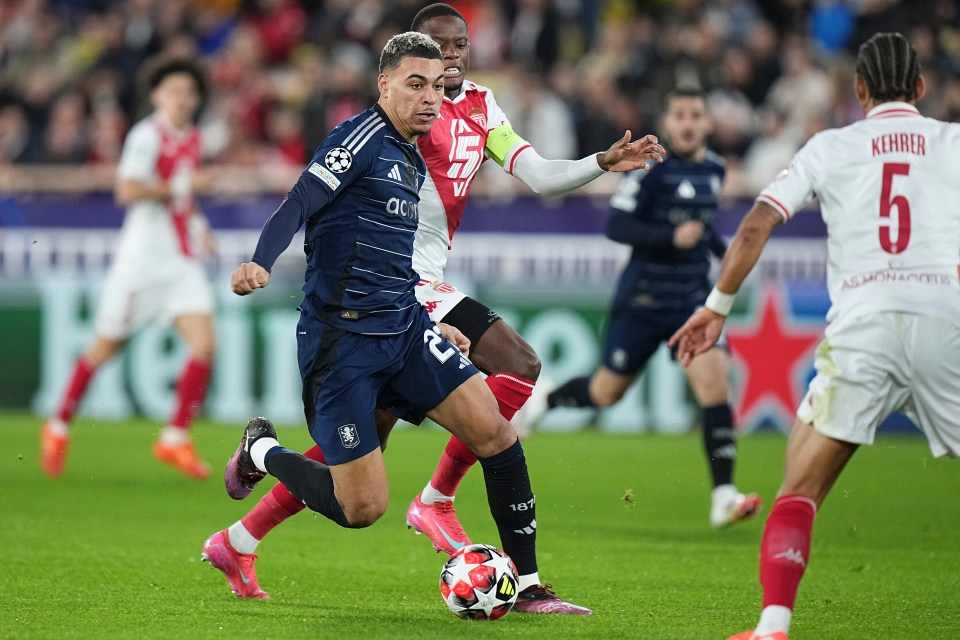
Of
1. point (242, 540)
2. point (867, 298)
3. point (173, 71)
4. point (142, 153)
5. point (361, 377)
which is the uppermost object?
point (173, 71)

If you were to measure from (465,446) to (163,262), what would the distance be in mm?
5152

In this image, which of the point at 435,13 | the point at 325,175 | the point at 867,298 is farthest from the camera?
the point at 435,13

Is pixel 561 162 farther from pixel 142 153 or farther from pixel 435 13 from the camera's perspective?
pixel 142 153

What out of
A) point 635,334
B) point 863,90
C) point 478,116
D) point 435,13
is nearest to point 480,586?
point 478,116

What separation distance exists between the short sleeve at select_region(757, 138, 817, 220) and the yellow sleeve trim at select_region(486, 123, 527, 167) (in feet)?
6.06

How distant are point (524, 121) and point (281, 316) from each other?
10.8 ft

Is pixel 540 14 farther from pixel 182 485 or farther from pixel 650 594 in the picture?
pixel 650 594

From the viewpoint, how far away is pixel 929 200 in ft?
17.5

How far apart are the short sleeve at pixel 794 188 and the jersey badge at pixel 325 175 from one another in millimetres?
1673

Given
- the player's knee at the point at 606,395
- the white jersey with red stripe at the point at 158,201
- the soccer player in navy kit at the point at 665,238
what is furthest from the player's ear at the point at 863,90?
the white jersey with red stripe at the point at 158,201

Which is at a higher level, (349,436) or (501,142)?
(501,142)

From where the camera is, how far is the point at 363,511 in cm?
611

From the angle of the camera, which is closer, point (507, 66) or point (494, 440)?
point (494, 440)

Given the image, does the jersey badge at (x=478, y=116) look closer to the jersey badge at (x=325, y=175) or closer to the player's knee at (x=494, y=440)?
the jersey badge at (x=325, y=175)
